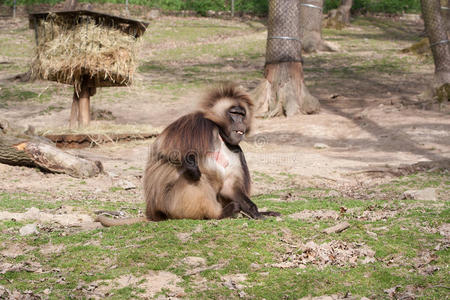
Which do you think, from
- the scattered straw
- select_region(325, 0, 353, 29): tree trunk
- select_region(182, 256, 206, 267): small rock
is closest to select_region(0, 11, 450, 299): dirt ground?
select_region(182, 256, 206, 267): small rock

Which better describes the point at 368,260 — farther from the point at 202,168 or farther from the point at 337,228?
the point at 202,168

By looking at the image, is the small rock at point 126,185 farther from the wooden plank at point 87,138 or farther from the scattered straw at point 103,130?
the scattered straw at point 103,130

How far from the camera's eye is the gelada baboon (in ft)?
17.5

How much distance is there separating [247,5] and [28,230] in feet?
89.9

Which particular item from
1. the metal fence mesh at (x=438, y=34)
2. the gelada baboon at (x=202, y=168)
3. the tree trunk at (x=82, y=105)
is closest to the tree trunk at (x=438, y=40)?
the metal fence mesh at (x=438, y=34)

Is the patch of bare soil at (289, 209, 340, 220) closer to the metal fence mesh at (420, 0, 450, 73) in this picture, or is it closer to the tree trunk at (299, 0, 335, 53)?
the metal fence mesh at (420, 0, 450, 73)

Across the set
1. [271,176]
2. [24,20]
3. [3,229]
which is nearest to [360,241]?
[3,229]

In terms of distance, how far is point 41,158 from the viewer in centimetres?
852

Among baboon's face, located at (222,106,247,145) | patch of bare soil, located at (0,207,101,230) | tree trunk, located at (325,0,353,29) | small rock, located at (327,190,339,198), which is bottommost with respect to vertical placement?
small rock, located at (327,190,339,198)

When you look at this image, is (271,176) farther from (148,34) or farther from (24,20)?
(24,20)

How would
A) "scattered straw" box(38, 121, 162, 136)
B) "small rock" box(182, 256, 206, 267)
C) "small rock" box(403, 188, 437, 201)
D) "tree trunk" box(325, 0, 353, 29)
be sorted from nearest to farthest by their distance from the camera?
"small rock" box(182, 256, 206, 267), "small rock" box(403, 188, 437, 201), "scattered straw" box(38, 121, 162, 136), "tree trunk" box(325, 0, 353, 29)

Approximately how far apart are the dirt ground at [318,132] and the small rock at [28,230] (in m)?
1.98

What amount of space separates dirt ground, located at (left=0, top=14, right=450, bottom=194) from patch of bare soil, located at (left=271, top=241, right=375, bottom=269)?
219cm

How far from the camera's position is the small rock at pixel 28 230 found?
17.3 ft
